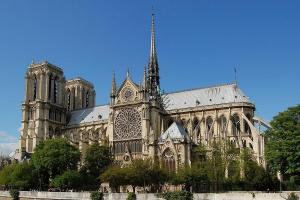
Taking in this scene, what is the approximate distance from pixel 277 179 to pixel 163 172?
13.9 metres

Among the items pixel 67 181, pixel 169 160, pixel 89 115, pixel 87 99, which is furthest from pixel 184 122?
pixel 87 99

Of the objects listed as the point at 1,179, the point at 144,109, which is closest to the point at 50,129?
the point at 1,179

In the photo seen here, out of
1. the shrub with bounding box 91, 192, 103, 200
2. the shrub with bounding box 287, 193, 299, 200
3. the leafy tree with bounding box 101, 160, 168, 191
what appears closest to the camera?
the shrub with bounding box 287, 193, 299, 200

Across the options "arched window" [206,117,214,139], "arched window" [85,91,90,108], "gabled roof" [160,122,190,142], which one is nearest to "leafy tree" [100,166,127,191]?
"gabled roof" [160,122,190,142]

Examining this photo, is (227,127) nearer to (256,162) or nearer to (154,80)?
(256,162)

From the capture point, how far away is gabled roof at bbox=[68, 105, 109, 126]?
8456 cm

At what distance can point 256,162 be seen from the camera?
2288 inches

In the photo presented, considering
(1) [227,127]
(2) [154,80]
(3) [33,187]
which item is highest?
(2) [154,80]

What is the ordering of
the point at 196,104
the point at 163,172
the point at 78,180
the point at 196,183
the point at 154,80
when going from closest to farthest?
the point at 196,183 → the point at 163,172 → the point at 78,180 → the point at 196,104 → the point at 154,80

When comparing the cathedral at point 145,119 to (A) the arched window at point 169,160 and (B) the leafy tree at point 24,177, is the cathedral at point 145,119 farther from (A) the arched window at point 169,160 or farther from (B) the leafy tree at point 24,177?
(B) the leafy tree at point 24,177

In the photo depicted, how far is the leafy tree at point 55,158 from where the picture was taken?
63.1m

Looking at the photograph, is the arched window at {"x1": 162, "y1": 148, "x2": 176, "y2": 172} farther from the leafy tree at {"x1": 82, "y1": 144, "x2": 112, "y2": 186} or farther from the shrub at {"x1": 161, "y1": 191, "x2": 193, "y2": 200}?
the shrub at {"x1": 161, "y1": 191, "x2": 193, "y2": 200}

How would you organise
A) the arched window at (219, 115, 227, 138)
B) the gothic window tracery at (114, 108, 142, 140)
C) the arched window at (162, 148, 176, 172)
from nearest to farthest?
the arched window at (162, 148, 176, 172), the arched window at (219, 115, 227, 138), the gothic window tracery at (114, 108, 142, 140)

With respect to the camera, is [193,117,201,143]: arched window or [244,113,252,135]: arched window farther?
[244,113,252,135]: arched window
